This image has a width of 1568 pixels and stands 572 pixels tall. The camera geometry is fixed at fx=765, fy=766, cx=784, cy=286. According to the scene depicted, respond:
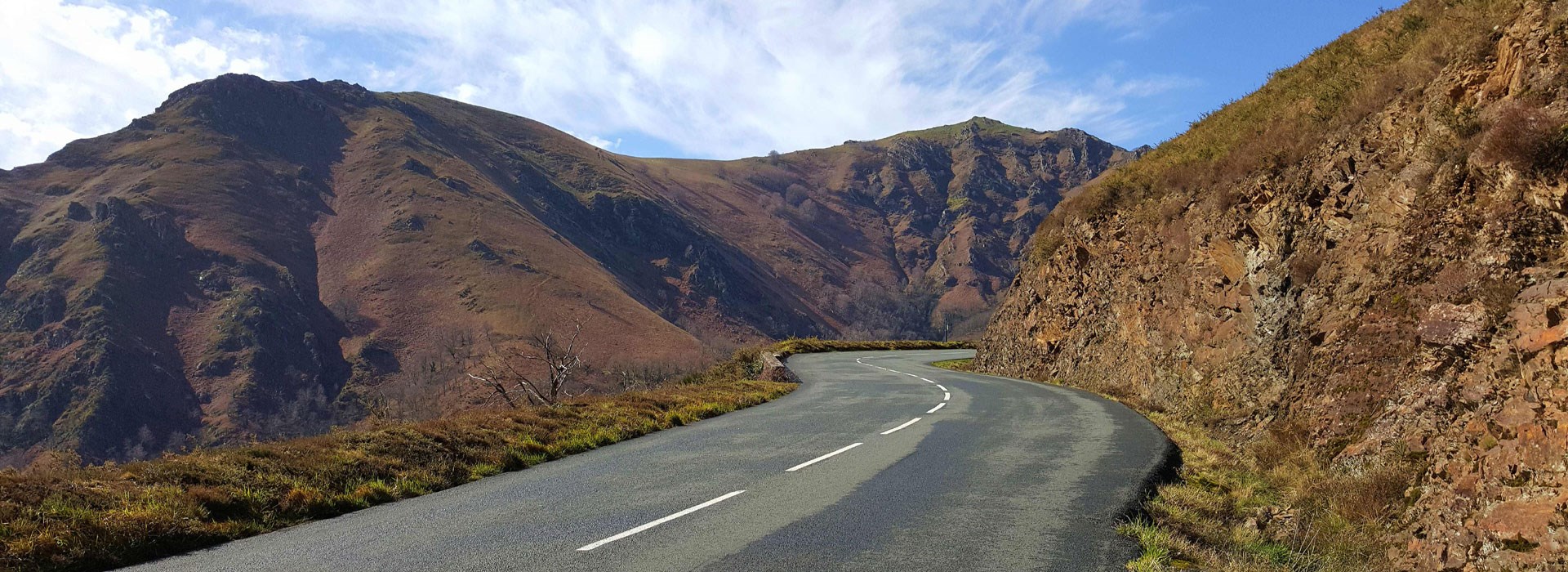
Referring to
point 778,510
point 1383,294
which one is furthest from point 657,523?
point 1383,294

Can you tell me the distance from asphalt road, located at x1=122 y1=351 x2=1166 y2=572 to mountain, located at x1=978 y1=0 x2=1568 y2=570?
1589mm

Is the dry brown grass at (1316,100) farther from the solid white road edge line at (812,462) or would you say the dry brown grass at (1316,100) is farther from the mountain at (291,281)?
the mountain at (291,281)

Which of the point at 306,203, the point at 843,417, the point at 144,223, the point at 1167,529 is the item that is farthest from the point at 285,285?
the point at 1167,529

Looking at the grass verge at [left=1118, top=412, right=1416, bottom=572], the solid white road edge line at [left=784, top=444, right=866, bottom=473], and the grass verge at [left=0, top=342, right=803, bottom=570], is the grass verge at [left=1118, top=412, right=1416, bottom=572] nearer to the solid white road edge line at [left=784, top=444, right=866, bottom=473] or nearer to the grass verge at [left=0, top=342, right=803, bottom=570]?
the solid white road edge line at [left=784, top=444, right=866, bottom=473]

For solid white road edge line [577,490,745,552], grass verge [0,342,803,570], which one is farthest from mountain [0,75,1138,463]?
solid white road edge line [577,490,745,552]

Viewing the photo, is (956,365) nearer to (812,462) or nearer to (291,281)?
(812,462)

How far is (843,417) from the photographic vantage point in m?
15.2

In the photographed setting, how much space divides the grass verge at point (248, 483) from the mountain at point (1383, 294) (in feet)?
28.8

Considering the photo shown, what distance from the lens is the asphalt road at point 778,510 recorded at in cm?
598

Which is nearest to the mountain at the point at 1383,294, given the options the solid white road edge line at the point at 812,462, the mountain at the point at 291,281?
the solid white road edge line at the point at 812,462

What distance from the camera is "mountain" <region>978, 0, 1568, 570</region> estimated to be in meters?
6.39

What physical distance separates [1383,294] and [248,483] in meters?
14.8

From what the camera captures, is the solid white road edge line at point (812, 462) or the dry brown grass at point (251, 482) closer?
the dry brown grass at point (251, 482)

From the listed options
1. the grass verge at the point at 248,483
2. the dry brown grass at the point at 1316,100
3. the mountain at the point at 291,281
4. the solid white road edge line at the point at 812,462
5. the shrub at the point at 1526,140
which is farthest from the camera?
the mountain at the point at 291,281
